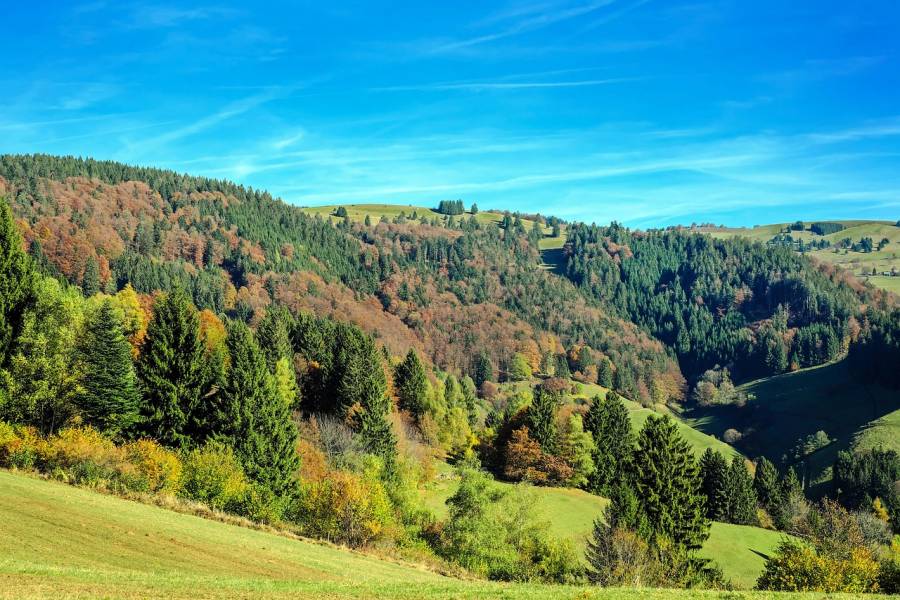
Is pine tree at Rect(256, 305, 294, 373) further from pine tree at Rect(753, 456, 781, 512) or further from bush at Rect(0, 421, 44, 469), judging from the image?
pine tree at Rect(753, 456, 781, 512)

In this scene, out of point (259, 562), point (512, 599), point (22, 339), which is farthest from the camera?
point (22, 339)

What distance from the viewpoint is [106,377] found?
159ft

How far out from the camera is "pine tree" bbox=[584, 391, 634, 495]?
3710 inches

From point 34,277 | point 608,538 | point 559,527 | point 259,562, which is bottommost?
point 559,527

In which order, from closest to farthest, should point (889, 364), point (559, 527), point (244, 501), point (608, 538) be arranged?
point (244, 501) < point (608, 538) < point (559, 527) < point (889, 364)

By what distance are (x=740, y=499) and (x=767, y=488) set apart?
15140mm

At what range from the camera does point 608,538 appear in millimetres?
53719

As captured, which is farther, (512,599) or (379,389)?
(379,389)

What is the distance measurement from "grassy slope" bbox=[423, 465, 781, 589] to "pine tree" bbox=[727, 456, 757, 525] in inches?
397

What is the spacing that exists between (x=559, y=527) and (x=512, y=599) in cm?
5564

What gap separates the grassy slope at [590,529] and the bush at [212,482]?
2622 cm

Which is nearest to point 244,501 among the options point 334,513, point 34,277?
point 334,513

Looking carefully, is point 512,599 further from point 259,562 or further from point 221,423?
point 221,423

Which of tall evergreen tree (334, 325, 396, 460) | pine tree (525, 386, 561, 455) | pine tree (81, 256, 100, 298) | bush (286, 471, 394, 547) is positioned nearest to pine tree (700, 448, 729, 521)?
pine tree (525, 386, 561, 455)
